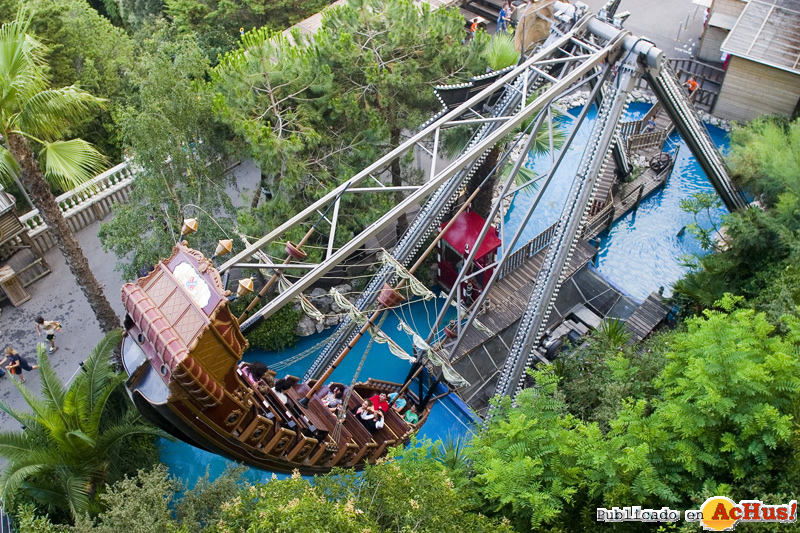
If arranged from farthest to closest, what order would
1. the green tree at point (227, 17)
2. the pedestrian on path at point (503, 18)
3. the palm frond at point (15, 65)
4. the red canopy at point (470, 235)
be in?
the pedestrian on path at point (503, 18) → the green tree at point (227, 17) → the red canopy at point (470, 235) → the palm frond at point (15, 65)

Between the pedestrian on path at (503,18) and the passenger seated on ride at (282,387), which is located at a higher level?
the pedestrian on path at (503,18)

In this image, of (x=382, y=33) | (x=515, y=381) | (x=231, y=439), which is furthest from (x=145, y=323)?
(x=382, y=33)

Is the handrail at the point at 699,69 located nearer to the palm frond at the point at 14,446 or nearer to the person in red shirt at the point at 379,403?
the person in red shirt at the point at 379,403

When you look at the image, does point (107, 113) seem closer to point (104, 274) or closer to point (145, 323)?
point (104, 274)

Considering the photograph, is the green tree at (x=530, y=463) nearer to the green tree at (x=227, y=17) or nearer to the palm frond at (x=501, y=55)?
the palm frond at (x=501, y=55)

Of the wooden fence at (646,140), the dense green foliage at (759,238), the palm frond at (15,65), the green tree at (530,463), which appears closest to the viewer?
the green tree at (530,463)

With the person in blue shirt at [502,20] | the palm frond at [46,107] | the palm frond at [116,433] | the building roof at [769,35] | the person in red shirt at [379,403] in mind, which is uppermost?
the building roof at [769,35]

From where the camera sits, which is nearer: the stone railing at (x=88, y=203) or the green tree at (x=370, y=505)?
the green tree at (x=370, y=505)

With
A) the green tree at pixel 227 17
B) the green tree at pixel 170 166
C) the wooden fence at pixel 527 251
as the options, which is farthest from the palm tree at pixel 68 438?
the green tree at pixel 227 17
